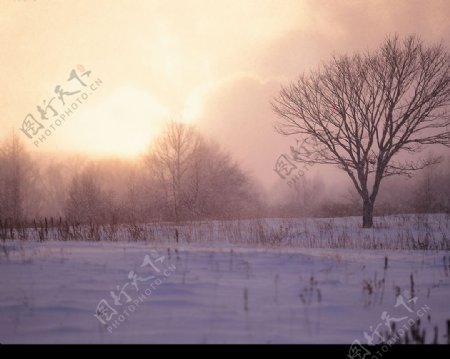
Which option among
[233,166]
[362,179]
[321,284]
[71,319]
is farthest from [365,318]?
[233,166]

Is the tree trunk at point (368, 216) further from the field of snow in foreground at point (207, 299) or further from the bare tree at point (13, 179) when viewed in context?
the bare tree at point (13, 179)

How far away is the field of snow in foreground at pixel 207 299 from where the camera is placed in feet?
10.3

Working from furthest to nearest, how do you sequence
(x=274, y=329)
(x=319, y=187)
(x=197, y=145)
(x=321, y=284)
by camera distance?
1. (x=319, y=187)
2. (x=197, y=145)
3. (x=321, y=284)
4. (x=274, y=329)

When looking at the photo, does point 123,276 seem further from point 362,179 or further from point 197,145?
→ point 197,145

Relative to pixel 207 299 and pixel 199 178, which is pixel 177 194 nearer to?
pixel 199 178

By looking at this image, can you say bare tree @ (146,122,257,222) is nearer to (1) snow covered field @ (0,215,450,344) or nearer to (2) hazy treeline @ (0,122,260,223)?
(2) hazy treeline @ (0,122,260,223)

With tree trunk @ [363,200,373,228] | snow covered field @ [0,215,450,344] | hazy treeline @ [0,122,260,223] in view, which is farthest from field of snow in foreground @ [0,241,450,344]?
hazy treeline @ [0,122,260,223]

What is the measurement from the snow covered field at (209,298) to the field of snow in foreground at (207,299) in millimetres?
14

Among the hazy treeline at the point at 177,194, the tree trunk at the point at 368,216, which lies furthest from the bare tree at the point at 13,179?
the tree trunk at the point at 368,216

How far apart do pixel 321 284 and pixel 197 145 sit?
31545 millimetres

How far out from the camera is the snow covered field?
10.3 ft

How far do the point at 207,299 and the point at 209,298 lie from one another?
4cm

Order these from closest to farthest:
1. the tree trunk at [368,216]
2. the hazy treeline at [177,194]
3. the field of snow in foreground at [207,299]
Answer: the field of snow in foreground at [207,299]
the tree trunk at [368,216]
the hazy treeline at [177,194]

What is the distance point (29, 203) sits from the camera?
49562 millimetres
